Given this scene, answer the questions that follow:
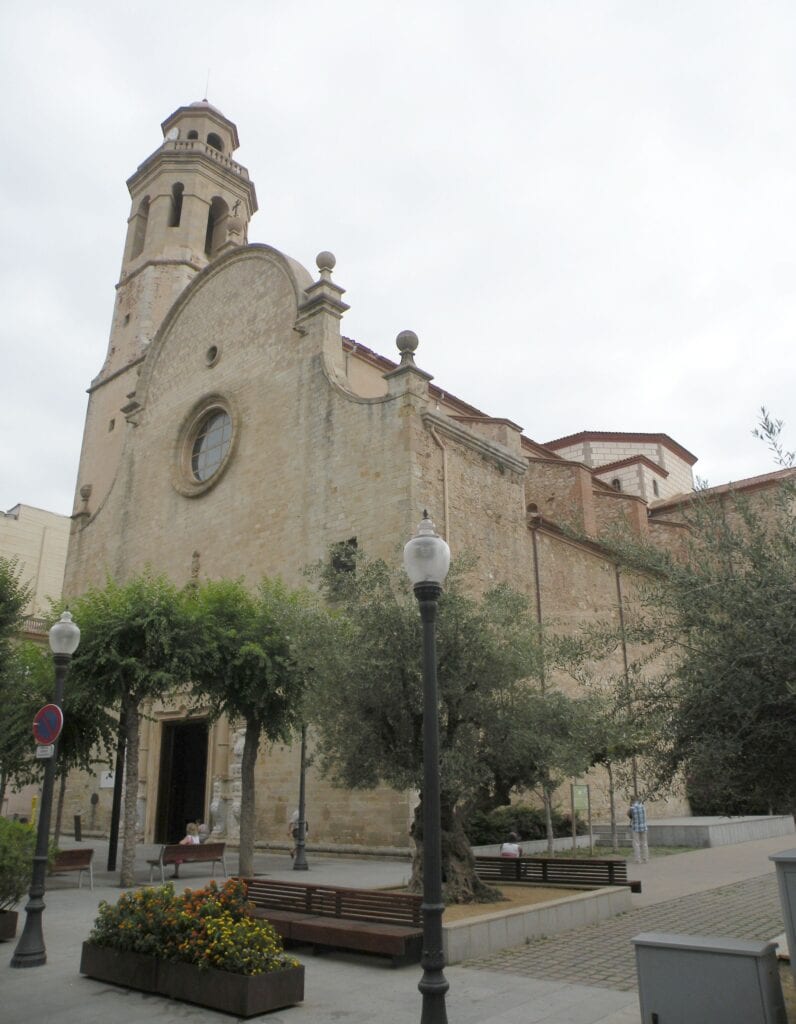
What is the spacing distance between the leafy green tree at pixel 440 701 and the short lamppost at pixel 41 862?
9.50ft

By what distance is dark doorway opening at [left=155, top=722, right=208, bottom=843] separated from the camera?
20.3 meters

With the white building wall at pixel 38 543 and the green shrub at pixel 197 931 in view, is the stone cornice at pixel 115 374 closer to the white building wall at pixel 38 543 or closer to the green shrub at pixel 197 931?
the white building wall at pixel 38 543

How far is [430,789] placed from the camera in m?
5.09

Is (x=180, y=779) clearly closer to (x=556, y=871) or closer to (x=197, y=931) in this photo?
(x=556, y=871)

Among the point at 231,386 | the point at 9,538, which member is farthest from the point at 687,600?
the point at 9,538

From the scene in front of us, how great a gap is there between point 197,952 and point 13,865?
3062 millimetres

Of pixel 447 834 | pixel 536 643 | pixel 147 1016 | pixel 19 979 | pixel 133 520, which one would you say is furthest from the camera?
pixel 133 520

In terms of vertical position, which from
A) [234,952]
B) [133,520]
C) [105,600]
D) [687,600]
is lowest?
[234,952]

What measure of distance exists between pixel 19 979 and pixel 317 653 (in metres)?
4.40

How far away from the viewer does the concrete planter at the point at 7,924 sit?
327 inches

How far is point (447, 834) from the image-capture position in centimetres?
969

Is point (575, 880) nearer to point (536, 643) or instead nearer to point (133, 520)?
point (536, 643)

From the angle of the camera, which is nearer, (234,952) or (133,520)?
(234,952)

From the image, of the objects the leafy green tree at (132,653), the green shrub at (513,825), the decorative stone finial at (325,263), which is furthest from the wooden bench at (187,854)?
the decorative stone finial at (325,263)
